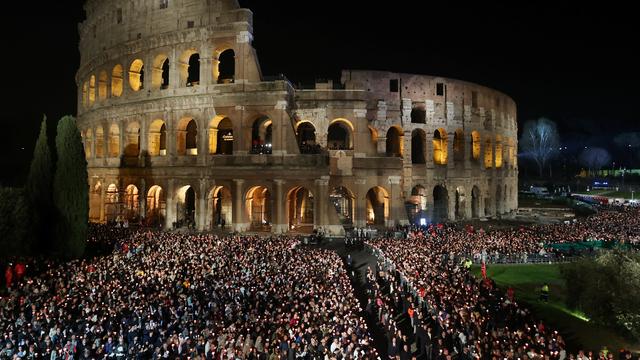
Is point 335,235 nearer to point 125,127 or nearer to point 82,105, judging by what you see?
point 125,127

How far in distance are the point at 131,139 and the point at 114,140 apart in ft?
10.5

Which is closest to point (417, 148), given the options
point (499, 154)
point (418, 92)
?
point (418, 92)

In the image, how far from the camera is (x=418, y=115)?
46.4m

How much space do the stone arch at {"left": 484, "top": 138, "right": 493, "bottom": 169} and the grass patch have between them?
24548mm

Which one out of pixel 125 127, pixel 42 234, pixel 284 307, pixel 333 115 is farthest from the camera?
pixel 125 127

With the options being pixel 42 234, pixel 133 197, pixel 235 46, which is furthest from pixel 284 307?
pixel 133 197

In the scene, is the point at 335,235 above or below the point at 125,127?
below

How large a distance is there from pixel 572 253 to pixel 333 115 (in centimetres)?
2034

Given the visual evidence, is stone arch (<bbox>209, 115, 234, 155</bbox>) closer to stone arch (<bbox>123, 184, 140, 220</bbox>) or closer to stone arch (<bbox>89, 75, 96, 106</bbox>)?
stone arch (<bbox>123, 184, 140, 220</bbox>)

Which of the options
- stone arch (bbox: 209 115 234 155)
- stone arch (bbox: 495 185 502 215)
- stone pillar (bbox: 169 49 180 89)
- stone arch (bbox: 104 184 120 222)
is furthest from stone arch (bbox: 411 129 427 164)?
stone arch (bbox: 104 184 120 222)

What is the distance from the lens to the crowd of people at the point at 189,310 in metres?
13.0

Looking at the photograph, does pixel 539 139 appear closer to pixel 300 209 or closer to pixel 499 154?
pixel 499 154

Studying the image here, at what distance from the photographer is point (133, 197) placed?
4200 centimetres

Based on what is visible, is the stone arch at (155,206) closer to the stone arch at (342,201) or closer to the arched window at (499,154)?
the stone arch at (342,201)
